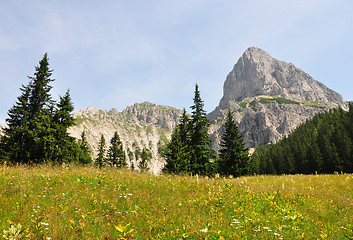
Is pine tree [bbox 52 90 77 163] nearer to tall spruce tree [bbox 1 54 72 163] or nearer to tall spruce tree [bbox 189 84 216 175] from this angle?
tall spruce tree [bbox 1 54 72 163]

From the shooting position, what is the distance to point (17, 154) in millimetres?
24766

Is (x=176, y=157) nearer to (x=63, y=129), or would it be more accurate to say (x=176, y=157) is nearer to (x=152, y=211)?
(x=63, y=129)

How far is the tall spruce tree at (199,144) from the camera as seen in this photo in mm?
27750

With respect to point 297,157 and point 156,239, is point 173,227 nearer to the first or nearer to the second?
point 156,239

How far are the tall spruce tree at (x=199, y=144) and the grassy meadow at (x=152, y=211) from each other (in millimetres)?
19338

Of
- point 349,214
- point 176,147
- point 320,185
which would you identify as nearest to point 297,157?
point 176,147

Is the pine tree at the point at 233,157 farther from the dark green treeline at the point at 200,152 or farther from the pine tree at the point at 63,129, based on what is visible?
the pine tree at the point at 63,129

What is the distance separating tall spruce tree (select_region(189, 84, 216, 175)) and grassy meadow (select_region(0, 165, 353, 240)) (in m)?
19.3

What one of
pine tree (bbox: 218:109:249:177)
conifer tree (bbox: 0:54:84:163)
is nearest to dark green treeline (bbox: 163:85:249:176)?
pine tree (bbox: 218:109:249:177)

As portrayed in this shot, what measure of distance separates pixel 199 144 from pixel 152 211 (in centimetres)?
2383

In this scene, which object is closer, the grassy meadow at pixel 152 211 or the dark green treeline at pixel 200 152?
the grassy meadow at pixel 152 211

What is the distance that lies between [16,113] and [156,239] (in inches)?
Answer: 1207

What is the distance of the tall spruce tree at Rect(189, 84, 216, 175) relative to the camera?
27750mm

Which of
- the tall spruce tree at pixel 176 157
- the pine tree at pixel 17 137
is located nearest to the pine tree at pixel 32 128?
the pine tree at pixel 17 137
